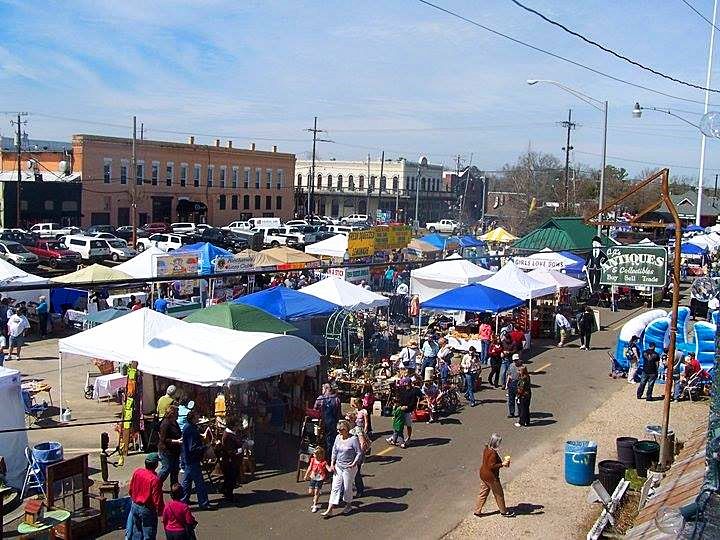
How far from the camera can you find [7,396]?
37.2ft

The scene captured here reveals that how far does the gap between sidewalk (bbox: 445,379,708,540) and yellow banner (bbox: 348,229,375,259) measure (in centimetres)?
1430

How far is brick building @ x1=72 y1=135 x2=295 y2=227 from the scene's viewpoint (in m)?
59.8

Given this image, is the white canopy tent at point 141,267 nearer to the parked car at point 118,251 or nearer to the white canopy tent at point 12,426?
the white canopy tent at point 12,426

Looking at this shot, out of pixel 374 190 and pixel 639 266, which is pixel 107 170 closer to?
pixel 374 190

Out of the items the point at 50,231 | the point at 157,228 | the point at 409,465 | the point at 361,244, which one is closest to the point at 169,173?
the point at 157,228

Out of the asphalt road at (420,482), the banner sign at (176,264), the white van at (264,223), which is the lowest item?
the asphalt road at (420,482)

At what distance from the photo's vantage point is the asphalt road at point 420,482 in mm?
10492

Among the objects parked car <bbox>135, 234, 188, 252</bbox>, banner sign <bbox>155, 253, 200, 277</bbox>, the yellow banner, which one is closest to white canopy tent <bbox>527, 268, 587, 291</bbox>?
the yellow banner

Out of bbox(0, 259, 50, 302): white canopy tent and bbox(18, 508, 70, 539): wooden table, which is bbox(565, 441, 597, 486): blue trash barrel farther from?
bbox(0, 259, 50, 302): white canopy tent

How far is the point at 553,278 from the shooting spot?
88.5 feet

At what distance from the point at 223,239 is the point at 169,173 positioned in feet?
61.2

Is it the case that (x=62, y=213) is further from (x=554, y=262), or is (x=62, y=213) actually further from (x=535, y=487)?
(x=535, y=487)

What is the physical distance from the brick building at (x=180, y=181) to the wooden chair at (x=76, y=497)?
5176cm

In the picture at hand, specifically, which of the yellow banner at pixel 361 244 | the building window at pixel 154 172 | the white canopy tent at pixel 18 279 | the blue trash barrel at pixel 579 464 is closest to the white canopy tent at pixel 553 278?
the yellow banner at pixel 361 244
